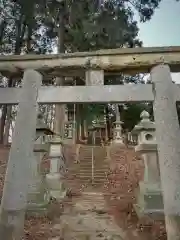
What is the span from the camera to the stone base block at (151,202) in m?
5.86

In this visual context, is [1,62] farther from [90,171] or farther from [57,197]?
[90,171]

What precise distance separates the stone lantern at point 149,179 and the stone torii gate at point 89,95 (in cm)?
292

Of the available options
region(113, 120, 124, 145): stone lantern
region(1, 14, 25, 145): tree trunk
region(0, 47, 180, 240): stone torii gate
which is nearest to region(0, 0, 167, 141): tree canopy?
region(1, 14, 25, 145): tree trunk

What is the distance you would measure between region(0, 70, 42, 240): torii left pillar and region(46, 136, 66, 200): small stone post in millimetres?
4456

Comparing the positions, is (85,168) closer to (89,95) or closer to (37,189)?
(37,189)

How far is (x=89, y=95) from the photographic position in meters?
3.81

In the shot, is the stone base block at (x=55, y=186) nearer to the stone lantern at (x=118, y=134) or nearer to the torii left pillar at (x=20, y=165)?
the torii left pillar at (x=20, y=165)

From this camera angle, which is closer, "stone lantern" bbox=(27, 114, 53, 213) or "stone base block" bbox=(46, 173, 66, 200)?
"stone lantern" bbox=(27, 114, 53, 213)

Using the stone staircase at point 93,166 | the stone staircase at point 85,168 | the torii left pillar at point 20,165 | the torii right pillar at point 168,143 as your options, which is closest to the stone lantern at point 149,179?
the torii right pillar at point 168,143

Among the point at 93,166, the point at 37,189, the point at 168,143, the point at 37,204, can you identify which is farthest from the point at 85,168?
the point at 168,143

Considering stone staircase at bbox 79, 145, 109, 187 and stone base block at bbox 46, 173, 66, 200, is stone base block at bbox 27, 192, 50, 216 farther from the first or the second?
stone staircase at bbox 79, 145, 109, 187

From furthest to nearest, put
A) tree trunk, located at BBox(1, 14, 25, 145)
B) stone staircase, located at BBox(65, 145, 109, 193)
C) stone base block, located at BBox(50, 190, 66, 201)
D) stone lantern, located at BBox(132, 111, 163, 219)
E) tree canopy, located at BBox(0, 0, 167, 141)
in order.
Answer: tree trunk, located at BBox(1, 14, 25, 145) < tree canopy, located at BBox(0, 0, 167, 141) < stone staircase, located at BBox(65, 145, 109, 193) < stone base block, located at BBox(50, 190, 66, 201) < stone lantern, located at BBox(132, 111, 163, 219)

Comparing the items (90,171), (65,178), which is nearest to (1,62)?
(65,178)

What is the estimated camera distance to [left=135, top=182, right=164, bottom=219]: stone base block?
5863 mm
